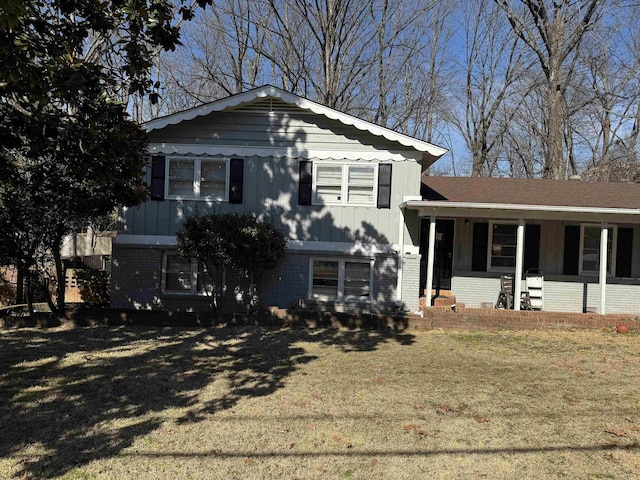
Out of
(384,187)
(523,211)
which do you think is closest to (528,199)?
(523,211)

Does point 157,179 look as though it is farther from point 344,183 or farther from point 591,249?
point 591,249

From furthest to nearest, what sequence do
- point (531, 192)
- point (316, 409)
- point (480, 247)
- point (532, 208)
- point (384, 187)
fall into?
point (531, 192) < point (480, 247) < point (384, 187) < point (532, 208) < point (316, 409)

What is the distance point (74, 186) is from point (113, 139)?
3.56 m

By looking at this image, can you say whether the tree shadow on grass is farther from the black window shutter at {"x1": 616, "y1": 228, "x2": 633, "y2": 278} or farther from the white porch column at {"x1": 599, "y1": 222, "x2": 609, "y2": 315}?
the black window shutter at {"x1": 616, "y1": 228, "x2": 633, "y2": 278}

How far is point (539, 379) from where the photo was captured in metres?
6.72

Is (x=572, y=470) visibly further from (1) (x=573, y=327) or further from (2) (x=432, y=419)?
(1) (x=573, y=327)

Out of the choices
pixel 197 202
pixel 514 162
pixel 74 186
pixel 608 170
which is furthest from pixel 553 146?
pixel 74 186

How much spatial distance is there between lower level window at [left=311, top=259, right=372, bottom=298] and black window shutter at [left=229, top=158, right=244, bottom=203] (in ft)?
7.78

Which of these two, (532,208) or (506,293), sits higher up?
(532,208)

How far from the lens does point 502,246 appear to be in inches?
496

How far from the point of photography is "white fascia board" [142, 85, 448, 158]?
37.4ft

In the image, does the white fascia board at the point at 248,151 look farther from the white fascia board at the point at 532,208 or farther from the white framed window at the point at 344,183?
the white fascia board at the point at 532,208

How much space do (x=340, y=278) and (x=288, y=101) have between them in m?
4.29

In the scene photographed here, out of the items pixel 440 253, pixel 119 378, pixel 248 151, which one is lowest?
pixel 119 378
